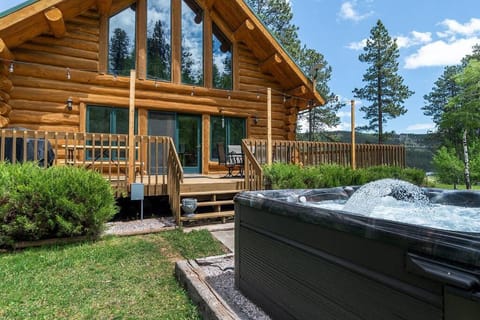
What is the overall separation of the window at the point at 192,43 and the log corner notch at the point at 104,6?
2.05 meters

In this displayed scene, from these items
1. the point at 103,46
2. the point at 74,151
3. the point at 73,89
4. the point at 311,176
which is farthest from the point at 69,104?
the point at 311,176

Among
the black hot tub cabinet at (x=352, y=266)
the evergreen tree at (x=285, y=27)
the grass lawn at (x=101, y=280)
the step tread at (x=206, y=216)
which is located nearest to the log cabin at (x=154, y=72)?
the step tread at (x=206, y=216)

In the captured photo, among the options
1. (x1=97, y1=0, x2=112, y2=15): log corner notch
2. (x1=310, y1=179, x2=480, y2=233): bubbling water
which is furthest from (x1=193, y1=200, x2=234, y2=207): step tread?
(x1=97, y1=0, x2=112, y2=15): log corner notch

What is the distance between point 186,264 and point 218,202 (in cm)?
254

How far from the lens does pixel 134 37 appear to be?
305 inches

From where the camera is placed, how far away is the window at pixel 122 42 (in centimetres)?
748

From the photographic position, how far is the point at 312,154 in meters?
7.46

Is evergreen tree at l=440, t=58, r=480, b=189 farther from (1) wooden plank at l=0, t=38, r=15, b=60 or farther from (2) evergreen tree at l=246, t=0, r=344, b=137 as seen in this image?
(1) wooden plank at l=0, t=38, r=15, b=60

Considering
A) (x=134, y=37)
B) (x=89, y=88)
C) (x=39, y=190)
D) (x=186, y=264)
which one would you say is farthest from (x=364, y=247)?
(x=134, y=37)

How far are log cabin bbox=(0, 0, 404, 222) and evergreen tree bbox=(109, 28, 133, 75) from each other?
0.08 ft

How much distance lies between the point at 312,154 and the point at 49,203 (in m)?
5.75

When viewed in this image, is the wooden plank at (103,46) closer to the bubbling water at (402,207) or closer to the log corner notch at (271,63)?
the log corner notch at (271,63)

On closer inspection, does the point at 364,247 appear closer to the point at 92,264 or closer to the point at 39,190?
the point at 92,264

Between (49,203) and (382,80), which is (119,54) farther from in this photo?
(382,80)
